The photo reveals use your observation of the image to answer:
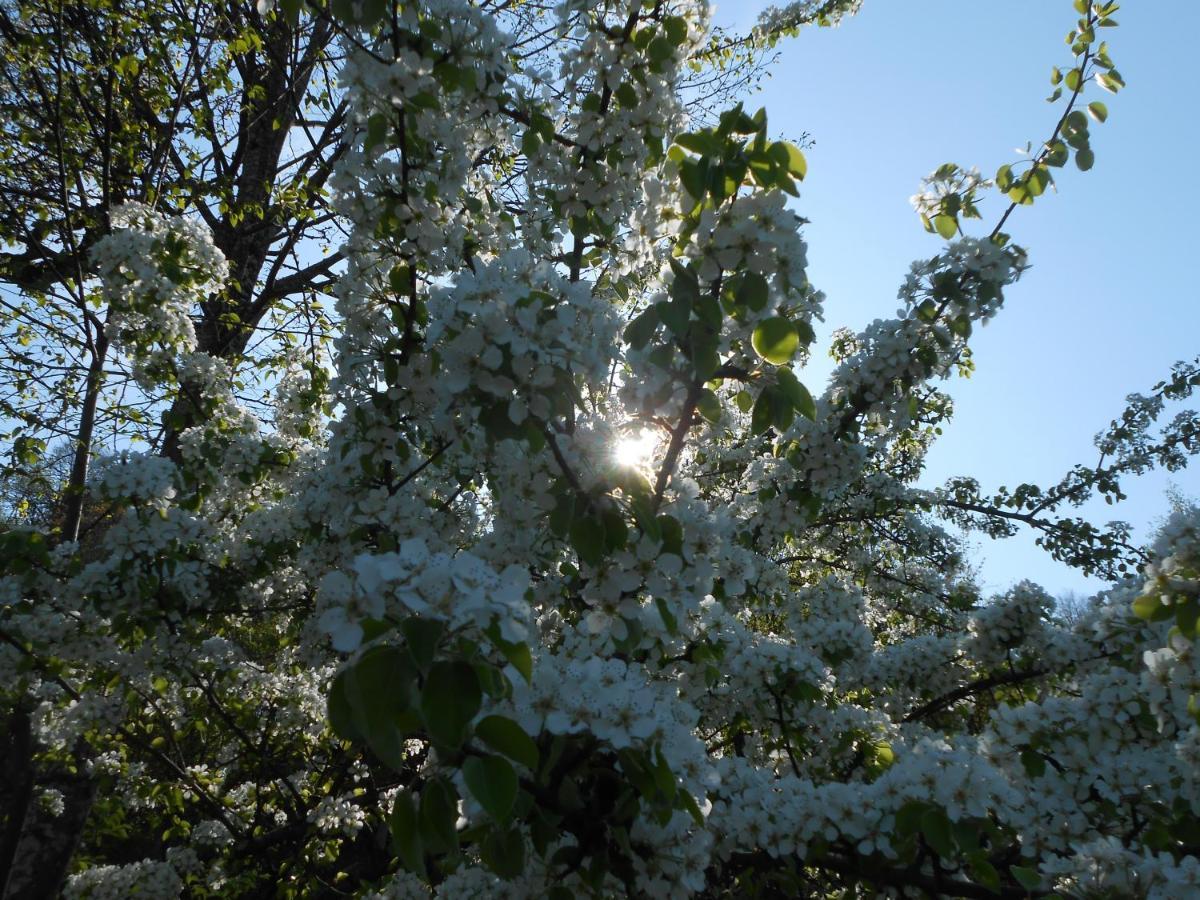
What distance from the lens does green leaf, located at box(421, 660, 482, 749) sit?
3.86 ft

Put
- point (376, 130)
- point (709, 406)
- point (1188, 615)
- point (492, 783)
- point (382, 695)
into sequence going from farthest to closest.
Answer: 1. point (376, 130)
2. point (709, 406)
3. point (1188, 615)
4. point (492, 783)
5. point (382, 695)

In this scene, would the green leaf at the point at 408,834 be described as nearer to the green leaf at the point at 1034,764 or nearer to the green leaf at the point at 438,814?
the green leaf at the point at 438,814

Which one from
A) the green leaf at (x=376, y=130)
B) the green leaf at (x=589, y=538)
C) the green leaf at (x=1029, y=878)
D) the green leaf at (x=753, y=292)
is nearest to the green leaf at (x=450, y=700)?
the green leaf at (x=589, y=538)

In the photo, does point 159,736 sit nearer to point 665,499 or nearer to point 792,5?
point 665,499

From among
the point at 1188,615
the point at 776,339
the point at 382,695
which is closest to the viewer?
the point at 382,695

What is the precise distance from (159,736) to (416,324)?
5.82 m

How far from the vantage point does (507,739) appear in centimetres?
138

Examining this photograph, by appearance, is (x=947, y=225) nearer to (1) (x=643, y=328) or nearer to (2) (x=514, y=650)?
(1) (x=643, y=328)

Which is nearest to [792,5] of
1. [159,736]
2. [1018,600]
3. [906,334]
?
[906,334]

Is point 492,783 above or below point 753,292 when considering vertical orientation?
below

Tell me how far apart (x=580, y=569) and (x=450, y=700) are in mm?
1438

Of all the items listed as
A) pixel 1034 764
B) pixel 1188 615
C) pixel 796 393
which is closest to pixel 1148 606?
pixel 1188 615

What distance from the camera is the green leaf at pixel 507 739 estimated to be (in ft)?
4.46

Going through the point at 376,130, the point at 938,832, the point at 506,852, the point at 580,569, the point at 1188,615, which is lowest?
the point at 506,852
